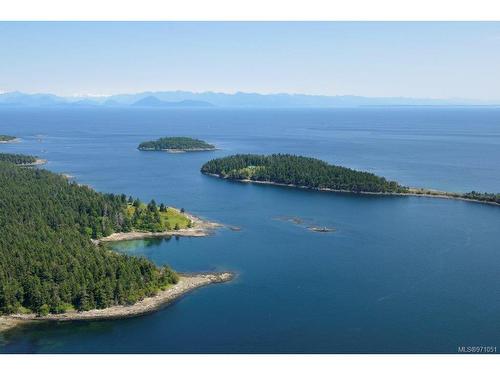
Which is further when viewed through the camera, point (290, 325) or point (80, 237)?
point (80, 237)

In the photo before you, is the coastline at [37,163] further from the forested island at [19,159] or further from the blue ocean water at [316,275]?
the blue ocean water at [316,275]

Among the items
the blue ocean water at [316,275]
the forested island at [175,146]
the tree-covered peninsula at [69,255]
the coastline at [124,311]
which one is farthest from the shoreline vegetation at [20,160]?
the coastline at [124,311]

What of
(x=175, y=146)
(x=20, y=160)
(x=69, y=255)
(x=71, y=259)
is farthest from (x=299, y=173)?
(x=175, y=146)

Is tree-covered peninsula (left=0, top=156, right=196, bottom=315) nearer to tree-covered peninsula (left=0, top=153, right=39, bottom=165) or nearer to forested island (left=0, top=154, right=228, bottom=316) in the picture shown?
forested island (left=0, top=154, right=228, bottom=316)

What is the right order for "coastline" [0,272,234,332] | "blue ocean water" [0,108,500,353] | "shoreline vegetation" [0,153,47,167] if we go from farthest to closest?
"shoreline vegetation" [0,153,47,167]
"coastline" [0,272,234,332]
"blue ocean water" [0,108,500,353]

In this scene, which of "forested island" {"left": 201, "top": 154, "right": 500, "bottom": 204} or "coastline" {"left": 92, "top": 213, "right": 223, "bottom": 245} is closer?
"coastline" {"left": 92, "top": 213, "right": 223, "bottom": 245}

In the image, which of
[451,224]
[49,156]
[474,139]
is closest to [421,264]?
[451,224]

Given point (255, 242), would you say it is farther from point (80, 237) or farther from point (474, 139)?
point (474, 139)

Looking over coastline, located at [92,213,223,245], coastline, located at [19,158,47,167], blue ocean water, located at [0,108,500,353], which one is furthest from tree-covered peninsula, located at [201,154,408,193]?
coastline, located at [19,158,47,167]
